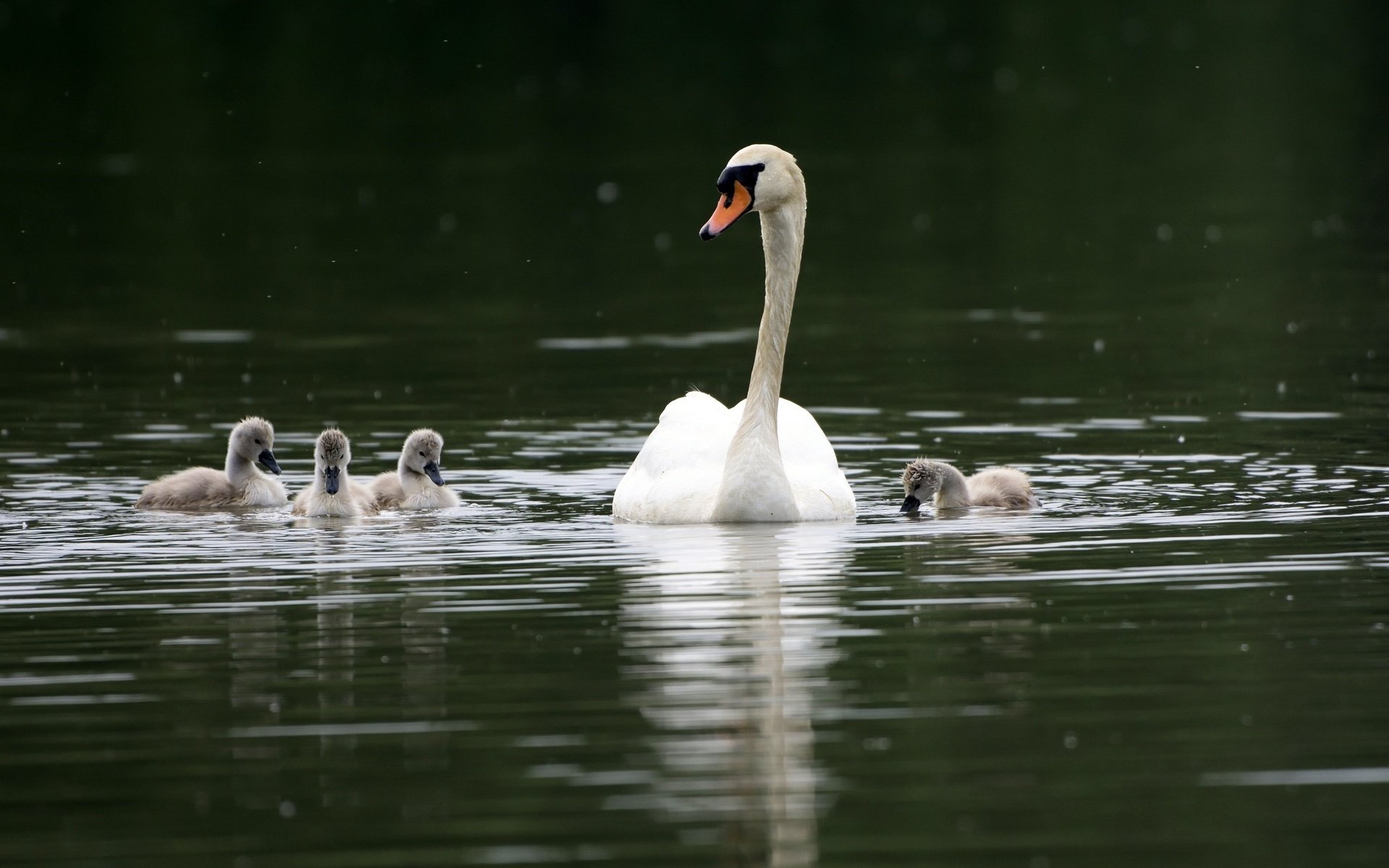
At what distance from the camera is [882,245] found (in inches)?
1219

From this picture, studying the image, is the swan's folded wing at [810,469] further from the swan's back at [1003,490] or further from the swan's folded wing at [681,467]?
the swan's back at [1003,490]

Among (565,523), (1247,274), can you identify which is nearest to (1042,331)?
(1247,274)

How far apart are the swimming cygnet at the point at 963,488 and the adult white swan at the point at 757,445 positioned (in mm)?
439

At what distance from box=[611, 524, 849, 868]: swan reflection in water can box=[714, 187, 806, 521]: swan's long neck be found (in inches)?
5.1

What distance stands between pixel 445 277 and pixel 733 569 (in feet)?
55.6

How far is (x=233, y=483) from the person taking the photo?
49.2 feet

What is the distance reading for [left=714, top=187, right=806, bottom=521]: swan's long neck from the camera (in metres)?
13.4

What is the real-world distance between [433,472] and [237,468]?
134 cm

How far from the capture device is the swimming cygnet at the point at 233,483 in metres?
14.5

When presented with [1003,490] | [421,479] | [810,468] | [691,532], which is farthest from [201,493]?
[1003,490]

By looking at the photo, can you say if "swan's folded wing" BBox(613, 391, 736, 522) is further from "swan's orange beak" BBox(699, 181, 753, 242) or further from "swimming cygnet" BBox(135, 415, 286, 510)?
"swimming cygnet" BBox(135, 415, 286, 510)

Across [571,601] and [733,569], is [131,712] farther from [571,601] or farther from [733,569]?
[733,569]

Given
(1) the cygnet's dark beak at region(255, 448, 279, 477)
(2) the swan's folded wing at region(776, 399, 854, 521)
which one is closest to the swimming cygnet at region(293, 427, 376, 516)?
(1) the cygnet's dark beak at region(255, 448, 279, 477)

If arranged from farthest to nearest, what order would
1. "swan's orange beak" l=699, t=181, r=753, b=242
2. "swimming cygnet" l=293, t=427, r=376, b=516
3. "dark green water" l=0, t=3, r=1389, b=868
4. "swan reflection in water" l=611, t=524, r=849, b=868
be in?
"swimming cygnet" l=293, t=427, r=376, b=516
"swan's orange beak" l=699, t=181, r=753, b=242
"dark green water" l=0, t=3, r=1389, b=868
"swan reflection in water" l=611, t=524, r=849, b=868
